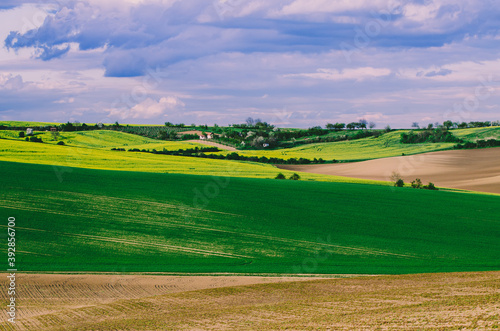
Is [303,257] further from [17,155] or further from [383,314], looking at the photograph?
[17,155]

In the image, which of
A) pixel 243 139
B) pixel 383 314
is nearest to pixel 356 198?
pixel 383 314

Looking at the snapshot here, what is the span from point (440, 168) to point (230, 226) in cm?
4352

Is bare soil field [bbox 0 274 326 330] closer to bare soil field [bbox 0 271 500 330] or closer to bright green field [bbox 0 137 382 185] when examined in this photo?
bare soil field [bbox 0 271 500 330]

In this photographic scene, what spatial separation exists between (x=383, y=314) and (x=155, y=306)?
6.52 m

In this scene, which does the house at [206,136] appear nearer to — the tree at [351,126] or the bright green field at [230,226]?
the tree at [351,126]

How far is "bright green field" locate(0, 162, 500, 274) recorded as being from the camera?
18.6 metres

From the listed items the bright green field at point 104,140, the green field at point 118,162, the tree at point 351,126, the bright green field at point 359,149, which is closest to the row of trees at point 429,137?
the bright green field at point 359,149

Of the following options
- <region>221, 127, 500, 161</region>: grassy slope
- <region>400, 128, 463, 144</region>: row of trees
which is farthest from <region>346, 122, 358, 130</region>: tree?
<region>400, 128, 463, 144</region>: row of trees

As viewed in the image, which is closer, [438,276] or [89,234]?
[438,276]

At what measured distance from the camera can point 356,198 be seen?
32406mm

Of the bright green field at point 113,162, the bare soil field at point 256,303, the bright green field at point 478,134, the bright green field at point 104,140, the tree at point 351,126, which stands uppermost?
the tree at point 351,126

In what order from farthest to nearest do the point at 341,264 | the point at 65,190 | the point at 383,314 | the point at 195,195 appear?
1. the point at 195,195
2. the point at 65,190
3. the point at 341,264
4. the point at 383,314

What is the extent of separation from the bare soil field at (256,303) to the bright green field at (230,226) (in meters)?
1.78

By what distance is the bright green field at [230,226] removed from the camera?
18562mm
